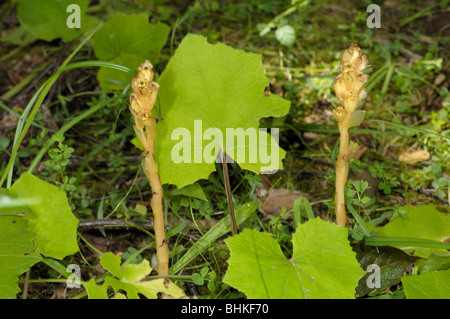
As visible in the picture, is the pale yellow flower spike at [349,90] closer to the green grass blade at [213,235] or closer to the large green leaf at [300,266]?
the large green leaf at [300,266]

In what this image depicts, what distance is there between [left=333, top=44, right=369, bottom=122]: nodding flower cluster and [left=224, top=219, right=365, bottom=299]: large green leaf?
1.50 feet

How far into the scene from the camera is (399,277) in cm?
176

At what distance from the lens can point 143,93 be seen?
1.47 m

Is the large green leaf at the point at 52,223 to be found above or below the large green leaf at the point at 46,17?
below

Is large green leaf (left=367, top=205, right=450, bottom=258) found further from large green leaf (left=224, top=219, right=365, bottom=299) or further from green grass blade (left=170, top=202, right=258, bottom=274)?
green grass blade (left=170, top=202, right=258, bottom=274)

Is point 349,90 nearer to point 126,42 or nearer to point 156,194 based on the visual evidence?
point 156,194

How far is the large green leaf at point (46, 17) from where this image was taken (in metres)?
2.72

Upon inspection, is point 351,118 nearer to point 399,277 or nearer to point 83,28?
point 399,277

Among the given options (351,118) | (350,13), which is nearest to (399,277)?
(351,118)

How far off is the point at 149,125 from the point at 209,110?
0.44 m

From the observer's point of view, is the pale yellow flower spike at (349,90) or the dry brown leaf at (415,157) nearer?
the pale yellow flower spike at (349,90)

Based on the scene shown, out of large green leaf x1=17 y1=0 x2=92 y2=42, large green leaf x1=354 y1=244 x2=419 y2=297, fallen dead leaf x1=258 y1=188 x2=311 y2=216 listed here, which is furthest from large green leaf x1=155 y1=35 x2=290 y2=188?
large green leaf x1=17 y1=0 x2=92 y2=42

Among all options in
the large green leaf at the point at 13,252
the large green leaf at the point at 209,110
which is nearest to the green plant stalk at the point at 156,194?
the large green leaf at the point at 209,110

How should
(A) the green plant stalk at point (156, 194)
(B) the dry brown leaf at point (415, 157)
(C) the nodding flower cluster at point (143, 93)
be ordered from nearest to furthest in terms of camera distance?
1. (C) the nodding flower cluster at point (143, 93)
2. (A) the green plant stalk at point (156, 194)
3. (B) the dry brown leaf at point (415, 157)
